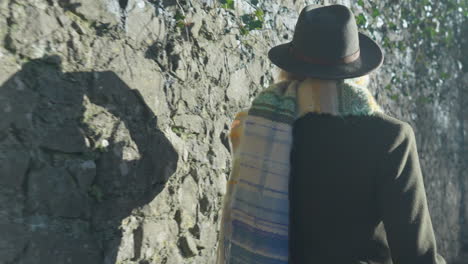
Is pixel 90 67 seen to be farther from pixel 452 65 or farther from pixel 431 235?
pixel 452 65

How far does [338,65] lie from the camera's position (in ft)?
5.52

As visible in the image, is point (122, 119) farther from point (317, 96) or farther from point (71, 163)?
point (317, 96)

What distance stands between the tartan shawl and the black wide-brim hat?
0.20 feet

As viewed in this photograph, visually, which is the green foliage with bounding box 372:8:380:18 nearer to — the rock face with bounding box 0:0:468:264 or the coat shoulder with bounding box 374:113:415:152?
the rock face with bounding box 0:0:468:264

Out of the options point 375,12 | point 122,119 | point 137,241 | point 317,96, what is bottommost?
point 137,241

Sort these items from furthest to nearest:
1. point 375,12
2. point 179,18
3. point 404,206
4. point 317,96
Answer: point 375,12 → point 179,18 → point 317,96 → point 404,206

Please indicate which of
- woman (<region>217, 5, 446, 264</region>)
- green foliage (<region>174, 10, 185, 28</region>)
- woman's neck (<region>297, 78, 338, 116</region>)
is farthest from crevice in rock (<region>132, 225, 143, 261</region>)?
green foliage (<region>174, 10, 185, 28</region>)

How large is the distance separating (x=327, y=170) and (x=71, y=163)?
35.5 inches

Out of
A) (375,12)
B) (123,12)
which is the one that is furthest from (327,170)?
(375,12)

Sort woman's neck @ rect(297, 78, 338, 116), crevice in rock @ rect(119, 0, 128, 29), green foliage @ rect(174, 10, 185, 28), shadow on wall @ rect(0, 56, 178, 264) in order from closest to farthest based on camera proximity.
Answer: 1. shadow on wall @ rect(0, 56, 178, 264)
2. woman's neck @ rect(297, 78, 338, 116)
3. crevice in rock @ rect(119, 0, 128, 29)
4. green foliage @ rect(174, 10, 185, 28)

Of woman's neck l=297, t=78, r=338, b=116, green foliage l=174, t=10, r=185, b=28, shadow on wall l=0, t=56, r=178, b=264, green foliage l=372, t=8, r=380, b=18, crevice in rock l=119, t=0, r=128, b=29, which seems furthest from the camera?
green foliage l=372, t=8, r=380, b=18

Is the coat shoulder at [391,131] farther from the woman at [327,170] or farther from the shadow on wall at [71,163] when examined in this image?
the shadow on wall at [71,163]

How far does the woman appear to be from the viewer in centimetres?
155

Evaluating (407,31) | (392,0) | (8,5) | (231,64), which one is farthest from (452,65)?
(8,5)
